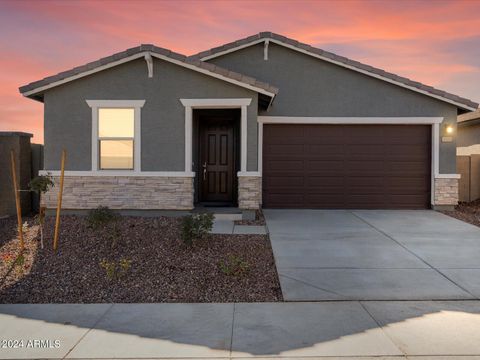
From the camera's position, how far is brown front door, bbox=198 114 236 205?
13312mm

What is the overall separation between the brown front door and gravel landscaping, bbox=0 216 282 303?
4.18 m

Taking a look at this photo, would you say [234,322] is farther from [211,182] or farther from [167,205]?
[211,182]

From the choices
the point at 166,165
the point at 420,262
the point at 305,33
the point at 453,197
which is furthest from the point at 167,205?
the point at 453,197

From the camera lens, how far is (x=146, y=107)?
11148 millimetres

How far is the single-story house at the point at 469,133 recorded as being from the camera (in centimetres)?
1781

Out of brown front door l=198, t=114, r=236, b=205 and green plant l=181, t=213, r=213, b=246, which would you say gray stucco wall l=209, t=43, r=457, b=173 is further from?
green plant l=181, t=213, r=213, b=246

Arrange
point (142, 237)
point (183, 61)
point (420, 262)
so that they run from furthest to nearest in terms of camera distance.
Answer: point (183, 61) → point (142, 237) → point (420, 262)

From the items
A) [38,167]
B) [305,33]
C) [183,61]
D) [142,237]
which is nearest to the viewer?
[142,237]

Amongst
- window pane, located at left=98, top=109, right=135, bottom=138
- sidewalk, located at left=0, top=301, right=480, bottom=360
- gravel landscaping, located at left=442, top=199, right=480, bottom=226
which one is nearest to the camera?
sidewalk, located at left=0, top=301, right=480, bottom=360

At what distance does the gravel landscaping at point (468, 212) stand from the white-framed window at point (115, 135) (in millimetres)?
9105

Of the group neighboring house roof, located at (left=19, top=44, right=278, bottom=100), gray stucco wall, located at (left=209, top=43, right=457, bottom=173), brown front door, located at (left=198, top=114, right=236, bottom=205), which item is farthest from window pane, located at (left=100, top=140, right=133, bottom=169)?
gray stucco wall, located at (left=209, top=43, right=457, bottom=173)

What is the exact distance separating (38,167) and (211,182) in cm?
520

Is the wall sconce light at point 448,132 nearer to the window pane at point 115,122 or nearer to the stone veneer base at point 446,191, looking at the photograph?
the stone veneer base at point 446,191

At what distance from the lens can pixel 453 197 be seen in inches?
517
